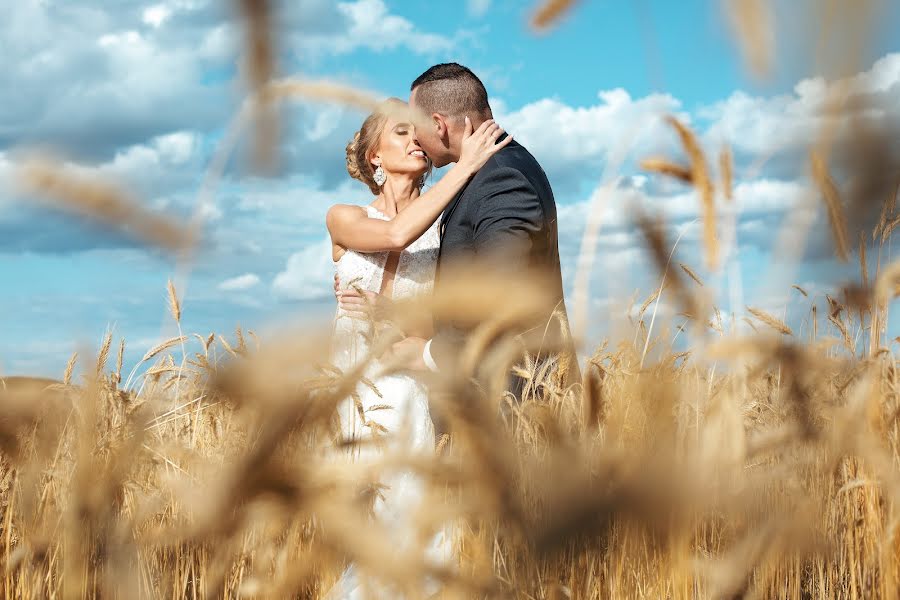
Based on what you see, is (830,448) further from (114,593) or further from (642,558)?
(114,593)

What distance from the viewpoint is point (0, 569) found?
1.25 m

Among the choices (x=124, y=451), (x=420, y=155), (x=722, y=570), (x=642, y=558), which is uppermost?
(x=420, y=155)

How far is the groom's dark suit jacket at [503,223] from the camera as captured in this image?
212 cm

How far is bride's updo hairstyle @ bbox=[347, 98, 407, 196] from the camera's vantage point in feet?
9.80

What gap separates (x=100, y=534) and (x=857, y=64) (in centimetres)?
85

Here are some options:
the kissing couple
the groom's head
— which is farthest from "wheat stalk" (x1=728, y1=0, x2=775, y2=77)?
the groom's head

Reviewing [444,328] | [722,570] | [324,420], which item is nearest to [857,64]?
[324,420]

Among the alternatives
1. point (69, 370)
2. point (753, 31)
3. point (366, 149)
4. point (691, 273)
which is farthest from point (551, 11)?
point (366, 149)

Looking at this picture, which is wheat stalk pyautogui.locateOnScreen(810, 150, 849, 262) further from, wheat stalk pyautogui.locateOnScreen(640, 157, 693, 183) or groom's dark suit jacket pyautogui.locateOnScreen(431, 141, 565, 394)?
groom's dark suit jacket pyautogui.locateOnScreen(431, 141, 565, 394)

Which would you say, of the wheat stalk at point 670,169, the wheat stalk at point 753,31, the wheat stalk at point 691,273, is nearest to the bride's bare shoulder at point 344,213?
the wheat stalk at point 691,273

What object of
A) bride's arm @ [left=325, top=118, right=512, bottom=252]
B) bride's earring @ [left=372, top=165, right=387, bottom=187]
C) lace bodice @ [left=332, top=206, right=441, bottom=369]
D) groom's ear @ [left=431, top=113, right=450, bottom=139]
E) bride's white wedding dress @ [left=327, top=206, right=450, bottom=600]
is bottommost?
bride's white wedding dress @ [left=327, top=206, right=450, bottom=600]

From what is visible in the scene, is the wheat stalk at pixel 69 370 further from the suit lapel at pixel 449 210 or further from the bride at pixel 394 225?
the suit lapel at pixel 449 210

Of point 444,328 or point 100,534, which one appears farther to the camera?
point 444,328

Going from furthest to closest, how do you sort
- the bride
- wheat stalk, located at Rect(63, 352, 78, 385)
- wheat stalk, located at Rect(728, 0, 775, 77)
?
1. the bride
2. wheat stalk, located at Rect(63, 352, 78, 385)
3. wheat stalk, located at Rect(728, 0, 775, 77)
